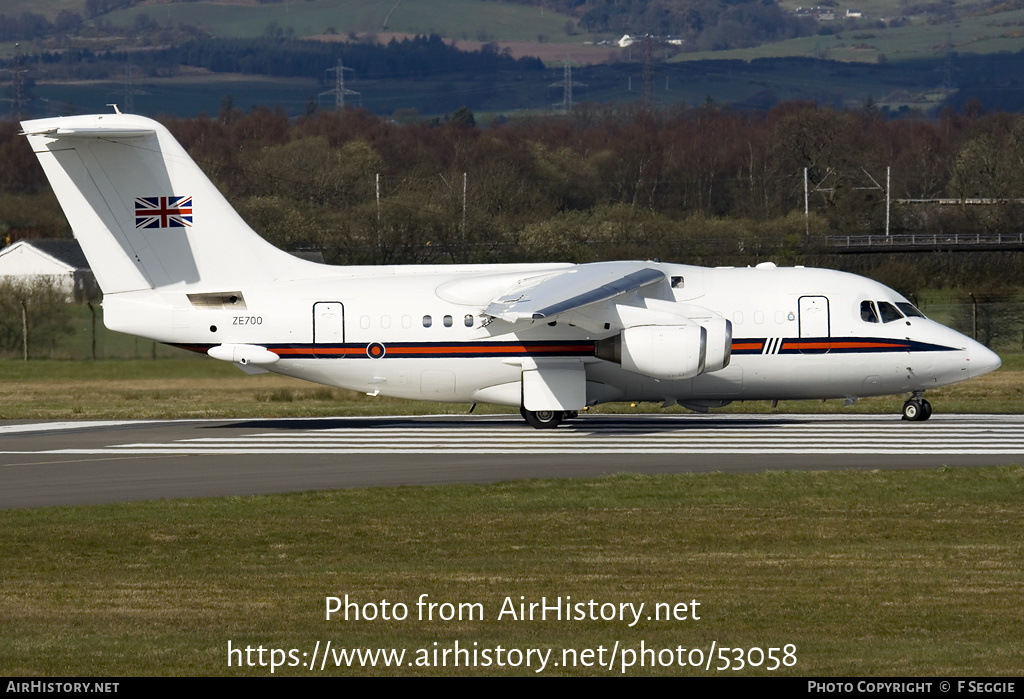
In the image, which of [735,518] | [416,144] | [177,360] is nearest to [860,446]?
[735,518]

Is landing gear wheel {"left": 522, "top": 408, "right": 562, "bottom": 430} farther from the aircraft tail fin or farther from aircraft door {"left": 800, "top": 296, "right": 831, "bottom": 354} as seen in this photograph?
the aircraft tail fin

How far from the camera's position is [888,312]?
1029 inches

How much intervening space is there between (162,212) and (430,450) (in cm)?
741

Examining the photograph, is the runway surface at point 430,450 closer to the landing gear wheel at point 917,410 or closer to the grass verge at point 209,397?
the landing gear wheel at point 917,410

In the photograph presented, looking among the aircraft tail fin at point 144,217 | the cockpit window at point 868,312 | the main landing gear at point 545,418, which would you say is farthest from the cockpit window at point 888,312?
the aircraft tail fin at point 144,217

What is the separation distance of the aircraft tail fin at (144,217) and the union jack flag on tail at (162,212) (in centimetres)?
2

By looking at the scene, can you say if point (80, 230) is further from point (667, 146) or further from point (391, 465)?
point (667, 146)

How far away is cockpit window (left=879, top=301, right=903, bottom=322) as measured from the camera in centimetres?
2608

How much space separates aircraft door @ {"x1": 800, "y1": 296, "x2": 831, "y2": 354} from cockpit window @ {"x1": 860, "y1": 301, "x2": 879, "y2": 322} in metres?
0.72

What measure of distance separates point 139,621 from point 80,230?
639 inches

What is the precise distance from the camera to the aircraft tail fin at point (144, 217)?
25766 millimetres

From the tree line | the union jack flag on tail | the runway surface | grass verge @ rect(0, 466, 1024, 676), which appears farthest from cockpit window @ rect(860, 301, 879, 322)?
the tree line

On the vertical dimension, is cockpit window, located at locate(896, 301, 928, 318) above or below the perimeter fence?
above

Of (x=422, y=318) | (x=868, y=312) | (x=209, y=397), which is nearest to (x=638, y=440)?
(x=422, y=318)
